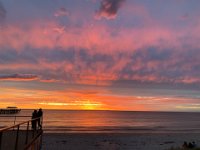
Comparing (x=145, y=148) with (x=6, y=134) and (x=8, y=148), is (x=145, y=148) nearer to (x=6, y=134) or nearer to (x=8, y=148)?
(x=6, y=134)

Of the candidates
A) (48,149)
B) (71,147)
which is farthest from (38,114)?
(71,147)

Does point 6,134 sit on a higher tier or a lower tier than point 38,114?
lower

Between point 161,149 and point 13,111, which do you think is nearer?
point 161,149

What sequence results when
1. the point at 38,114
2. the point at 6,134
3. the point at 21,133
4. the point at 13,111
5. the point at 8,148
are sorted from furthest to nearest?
the point at 13,111 → the point at 38,114 → the point at 6,134 → the point at 21,133 → the point at 8,148

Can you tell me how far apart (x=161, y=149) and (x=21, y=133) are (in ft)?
67.1

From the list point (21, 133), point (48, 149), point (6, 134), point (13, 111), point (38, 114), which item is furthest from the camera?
point (13, 111)

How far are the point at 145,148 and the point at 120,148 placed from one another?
104 inches

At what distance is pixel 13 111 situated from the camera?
168375 mm

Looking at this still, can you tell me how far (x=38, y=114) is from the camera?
1028 inches

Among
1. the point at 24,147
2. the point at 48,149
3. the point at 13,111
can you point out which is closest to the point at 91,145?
the point at 48,149

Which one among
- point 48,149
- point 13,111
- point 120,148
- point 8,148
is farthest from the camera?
point 13,111

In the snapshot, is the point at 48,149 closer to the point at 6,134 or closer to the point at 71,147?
the point at 71,147

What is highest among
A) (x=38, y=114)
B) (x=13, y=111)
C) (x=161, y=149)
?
(x=13, y=111)

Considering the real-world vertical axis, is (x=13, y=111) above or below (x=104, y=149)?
above
